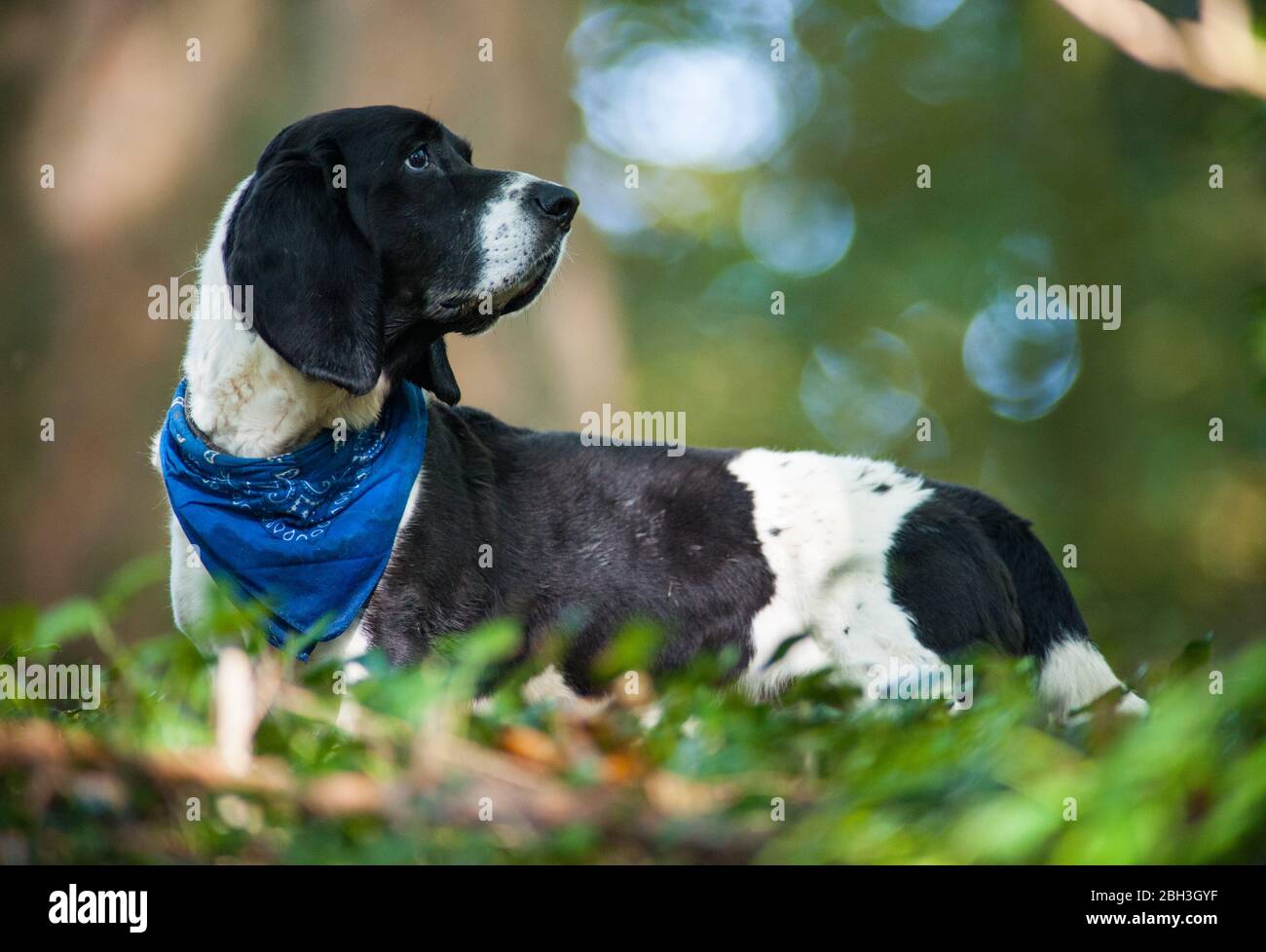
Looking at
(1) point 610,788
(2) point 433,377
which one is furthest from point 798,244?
(1) point 610,788

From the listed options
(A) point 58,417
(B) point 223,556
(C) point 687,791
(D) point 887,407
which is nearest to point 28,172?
(A) point 58,417

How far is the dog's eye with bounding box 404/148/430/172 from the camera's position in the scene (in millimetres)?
4105

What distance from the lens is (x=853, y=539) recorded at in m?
4.25

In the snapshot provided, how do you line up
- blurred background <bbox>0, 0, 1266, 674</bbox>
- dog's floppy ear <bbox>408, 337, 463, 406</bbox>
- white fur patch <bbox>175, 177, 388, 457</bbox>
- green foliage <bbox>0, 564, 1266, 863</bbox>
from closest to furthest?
green foliage <bbox>0, 564, 1266, 863</bbox>, white fur patch <bbox>175, 177, 388, 457</bbox>, dog's floppy ear <bbox>408, 337, 463, 406</bbox>, blurred background <bbox>0, 0, 1266, 674</bbox>

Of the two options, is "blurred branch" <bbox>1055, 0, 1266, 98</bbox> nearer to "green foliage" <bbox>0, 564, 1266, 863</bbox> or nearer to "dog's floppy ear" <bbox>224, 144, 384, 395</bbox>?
"green foliage" <bbox>0, 564, 1266, 863</bbox>

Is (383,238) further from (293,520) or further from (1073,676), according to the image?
(1073,676)

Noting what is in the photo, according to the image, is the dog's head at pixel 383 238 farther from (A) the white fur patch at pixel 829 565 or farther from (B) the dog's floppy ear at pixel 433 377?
(A) the white fur patch at pixel 829 565

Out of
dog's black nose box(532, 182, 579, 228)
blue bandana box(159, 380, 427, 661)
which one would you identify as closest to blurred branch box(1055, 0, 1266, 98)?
dog's black nose box(532, 182, 579, 228)

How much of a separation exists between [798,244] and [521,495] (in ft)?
50.2

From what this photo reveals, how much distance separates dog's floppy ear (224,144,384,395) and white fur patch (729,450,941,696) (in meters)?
1.39

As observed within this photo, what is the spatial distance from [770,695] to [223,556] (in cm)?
174

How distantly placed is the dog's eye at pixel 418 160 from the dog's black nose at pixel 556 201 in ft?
1.17

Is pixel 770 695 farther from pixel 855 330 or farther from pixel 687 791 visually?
pixel 855 330

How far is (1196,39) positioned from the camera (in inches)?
124
